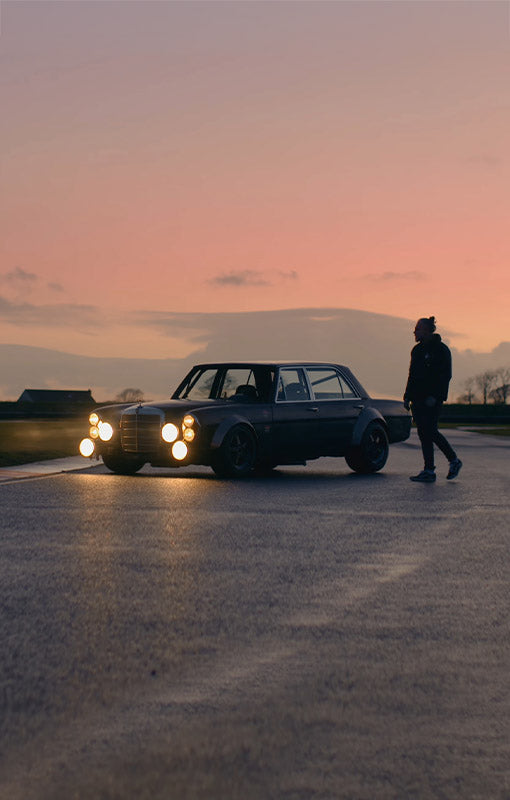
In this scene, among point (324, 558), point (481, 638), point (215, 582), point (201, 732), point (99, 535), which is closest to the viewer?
point (201, 732)

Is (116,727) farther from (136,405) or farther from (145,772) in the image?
(136,405)

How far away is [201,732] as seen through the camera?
4.11 meters

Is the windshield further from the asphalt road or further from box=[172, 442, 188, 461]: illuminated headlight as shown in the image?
the asphalt road

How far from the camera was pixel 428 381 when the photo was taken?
15.5 meters

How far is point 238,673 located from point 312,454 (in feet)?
37.4

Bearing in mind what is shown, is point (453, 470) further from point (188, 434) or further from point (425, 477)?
point (188, 434)

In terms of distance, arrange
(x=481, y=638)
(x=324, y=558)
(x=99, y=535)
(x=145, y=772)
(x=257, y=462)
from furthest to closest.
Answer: (x=257, y=462)
(x=99, y=535)
(x=324, y=558)
(x=481, y=638)
(x=145, y=772)

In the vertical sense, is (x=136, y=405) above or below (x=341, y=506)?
above

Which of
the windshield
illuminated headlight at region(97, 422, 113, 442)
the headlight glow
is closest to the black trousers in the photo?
the windshield

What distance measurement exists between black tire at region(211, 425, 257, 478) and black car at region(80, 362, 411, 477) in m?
0.01

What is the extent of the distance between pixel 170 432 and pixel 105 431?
4.18ft

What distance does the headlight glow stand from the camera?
14891 mm

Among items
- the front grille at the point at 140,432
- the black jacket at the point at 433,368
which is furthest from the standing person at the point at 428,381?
the front grille at the point at 140,432

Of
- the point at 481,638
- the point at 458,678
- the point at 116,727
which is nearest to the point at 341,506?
the point at 481,638
